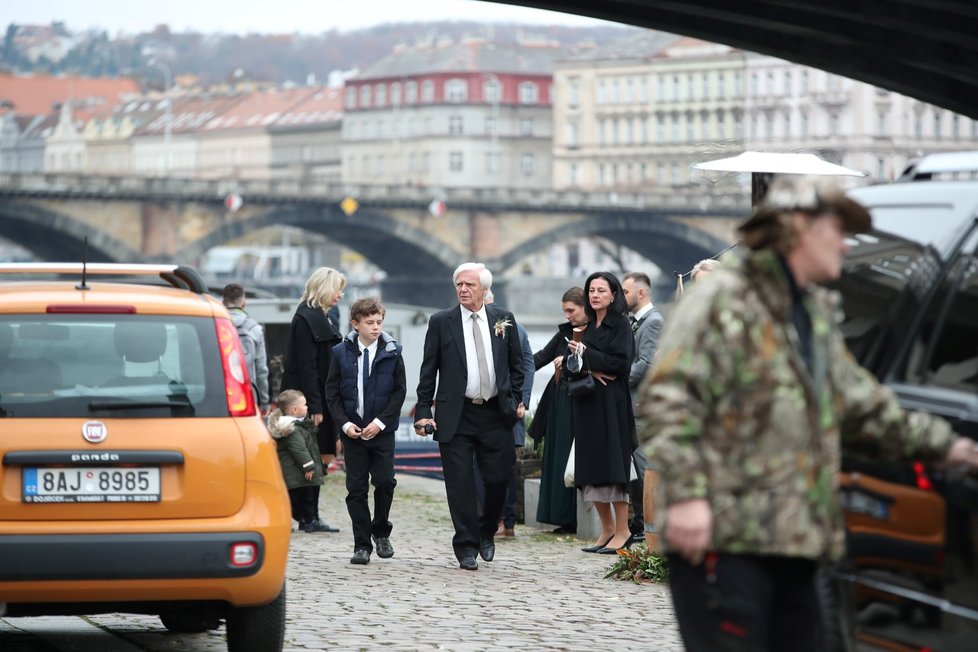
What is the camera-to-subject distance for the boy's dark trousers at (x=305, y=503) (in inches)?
505

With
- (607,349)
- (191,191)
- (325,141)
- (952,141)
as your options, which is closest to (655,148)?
(952,141)

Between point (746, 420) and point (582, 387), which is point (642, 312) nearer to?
point (582, 387)

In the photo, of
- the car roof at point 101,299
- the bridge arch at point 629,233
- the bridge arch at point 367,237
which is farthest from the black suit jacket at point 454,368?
the bridge arch at point 629,233

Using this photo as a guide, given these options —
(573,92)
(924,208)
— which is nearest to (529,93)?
(573,92)

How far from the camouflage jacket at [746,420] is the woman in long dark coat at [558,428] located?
7.36 meters

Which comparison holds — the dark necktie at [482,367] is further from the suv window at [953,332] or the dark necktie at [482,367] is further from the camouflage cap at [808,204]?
the camouflage cap at [808,204]

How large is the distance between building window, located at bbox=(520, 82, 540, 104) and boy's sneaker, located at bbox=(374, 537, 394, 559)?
150700 millimetres

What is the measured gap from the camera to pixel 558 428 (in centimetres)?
1216

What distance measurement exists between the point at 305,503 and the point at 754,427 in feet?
29.2

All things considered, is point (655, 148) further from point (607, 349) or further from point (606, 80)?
point (607, 349)

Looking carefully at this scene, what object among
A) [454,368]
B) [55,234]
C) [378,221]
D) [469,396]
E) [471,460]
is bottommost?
[471,460]

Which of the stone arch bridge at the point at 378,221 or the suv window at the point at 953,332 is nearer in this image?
the suv window at the point at 953,332

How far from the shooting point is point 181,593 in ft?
21.7

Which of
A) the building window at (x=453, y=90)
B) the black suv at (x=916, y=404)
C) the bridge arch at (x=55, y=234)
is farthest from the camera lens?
the building window at (x=453, y=90)
